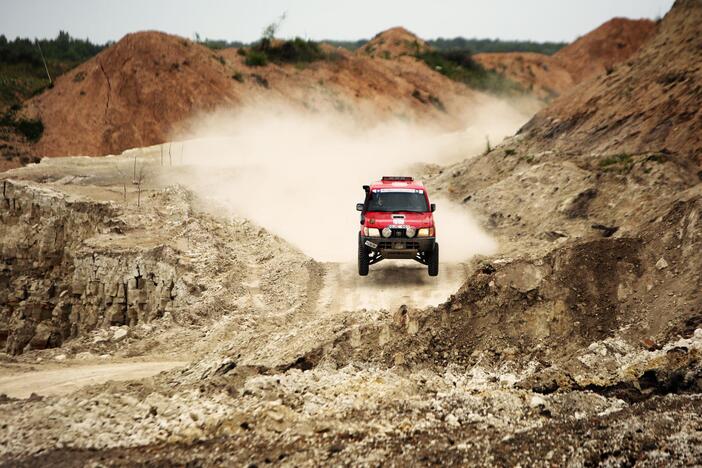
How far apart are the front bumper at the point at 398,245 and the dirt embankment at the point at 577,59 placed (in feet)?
175

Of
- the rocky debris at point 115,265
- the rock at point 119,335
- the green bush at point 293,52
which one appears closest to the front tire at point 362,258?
the rocky debris at point 115,265

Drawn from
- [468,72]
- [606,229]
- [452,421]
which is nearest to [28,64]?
[468,72]

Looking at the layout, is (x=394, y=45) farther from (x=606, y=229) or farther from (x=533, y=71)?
(x=606, y=229)

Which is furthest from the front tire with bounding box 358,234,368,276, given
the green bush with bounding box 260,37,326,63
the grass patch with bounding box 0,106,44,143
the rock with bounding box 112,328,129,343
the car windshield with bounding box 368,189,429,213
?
the green bush with bounding box 260,37,326,63

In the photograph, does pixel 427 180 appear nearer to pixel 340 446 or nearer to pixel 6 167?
pixel 340 446

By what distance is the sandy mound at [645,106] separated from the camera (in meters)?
19.0

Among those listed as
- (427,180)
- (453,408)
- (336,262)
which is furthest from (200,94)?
(453,408)

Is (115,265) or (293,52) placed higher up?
(293,52)

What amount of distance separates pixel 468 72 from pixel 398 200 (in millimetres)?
50969

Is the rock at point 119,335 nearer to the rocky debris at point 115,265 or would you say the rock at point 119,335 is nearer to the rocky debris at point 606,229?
the rocky debris at point 115,265

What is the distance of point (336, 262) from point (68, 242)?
930cm

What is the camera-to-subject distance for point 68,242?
1948 cm

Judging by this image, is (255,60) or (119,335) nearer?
(119,335)

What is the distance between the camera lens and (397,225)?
13648 millimetres
